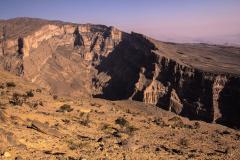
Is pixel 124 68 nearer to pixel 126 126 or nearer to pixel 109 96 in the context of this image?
pixel 109 96

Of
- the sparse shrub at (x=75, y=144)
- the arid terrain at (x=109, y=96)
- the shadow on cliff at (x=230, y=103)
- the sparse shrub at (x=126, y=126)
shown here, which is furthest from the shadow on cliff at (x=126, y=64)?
the sparse shrub at (x=75, y=144)

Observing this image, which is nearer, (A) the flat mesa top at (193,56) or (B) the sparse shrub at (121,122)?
(B) the sparse shrub at (121,122)

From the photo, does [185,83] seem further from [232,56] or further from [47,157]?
[47,157]

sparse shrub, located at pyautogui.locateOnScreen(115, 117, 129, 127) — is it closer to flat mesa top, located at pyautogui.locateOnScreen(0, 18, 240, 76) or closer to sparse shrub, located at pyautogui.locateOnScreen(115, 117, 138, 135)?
sparse shrub, located at pyautogui.locateOnScreen(115, 117, 138, 135)

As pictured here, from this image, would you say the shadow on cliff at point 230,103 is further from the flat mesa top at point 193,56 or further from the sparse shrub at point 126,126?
the sparse shrub at point 126,126

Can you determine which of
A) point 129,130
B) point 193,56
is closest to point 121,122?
point 129,130

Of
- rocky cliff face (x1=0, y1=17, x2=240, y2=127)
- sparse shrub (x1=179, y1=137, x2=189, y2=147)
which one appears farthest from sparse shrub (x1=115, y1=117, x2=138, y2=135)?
rocky cliff face (x1=0, y1=17, x2=240, y2=127)
